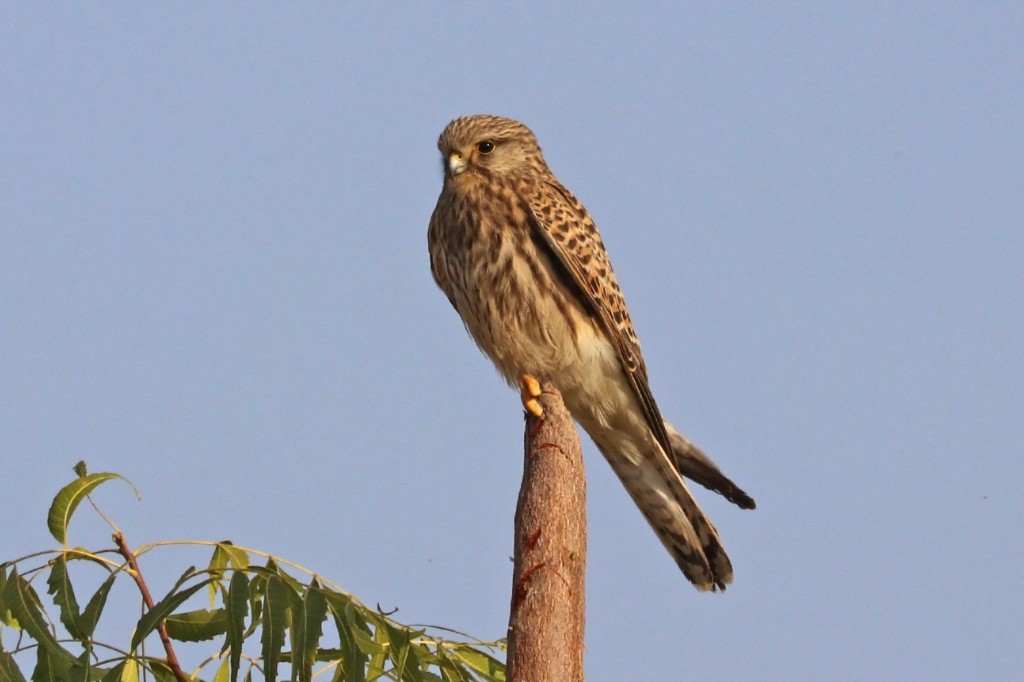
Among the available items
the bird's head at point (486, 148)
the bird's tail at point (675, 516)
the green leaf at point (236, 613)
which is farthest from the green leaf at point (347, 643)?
the bird's head at point (486, 148)

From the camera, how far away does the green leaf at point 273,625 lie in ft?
8.79

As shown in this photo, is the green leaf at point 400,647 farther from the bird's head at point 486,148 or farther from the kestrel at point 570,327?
the bird's head at point 486,148

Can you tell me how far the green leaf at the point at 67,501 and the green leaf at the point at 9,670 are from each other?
0.25 meters

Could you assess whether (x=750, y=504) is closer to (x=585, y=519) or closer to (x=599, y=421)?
(x=599, y=421)

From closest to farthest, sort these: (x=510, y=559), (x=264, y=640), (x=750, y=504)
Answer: (x=264, y=640), (x=510, y=559), (x=750, y=504)

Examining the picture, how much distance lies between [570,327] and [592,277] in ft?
0.86

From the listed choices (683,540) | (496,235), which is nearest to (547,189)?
(496,235)

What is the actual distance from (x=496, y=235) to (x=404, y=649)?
2582 millimetres

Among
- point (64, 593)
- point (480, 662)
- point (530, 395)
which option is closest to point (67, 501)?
point (64, 593)

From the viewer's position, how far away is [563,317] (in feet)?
17.2

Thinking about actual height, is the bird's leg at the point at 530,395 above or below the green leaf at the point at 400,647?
above

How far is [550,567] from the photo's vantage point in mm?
3037

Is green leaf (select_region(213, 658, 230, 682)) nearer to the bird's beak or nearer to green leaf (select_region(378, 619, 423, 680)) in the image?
green leaf (select_region(378, 619, 423, 680))

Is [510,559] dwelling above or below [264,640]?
above
